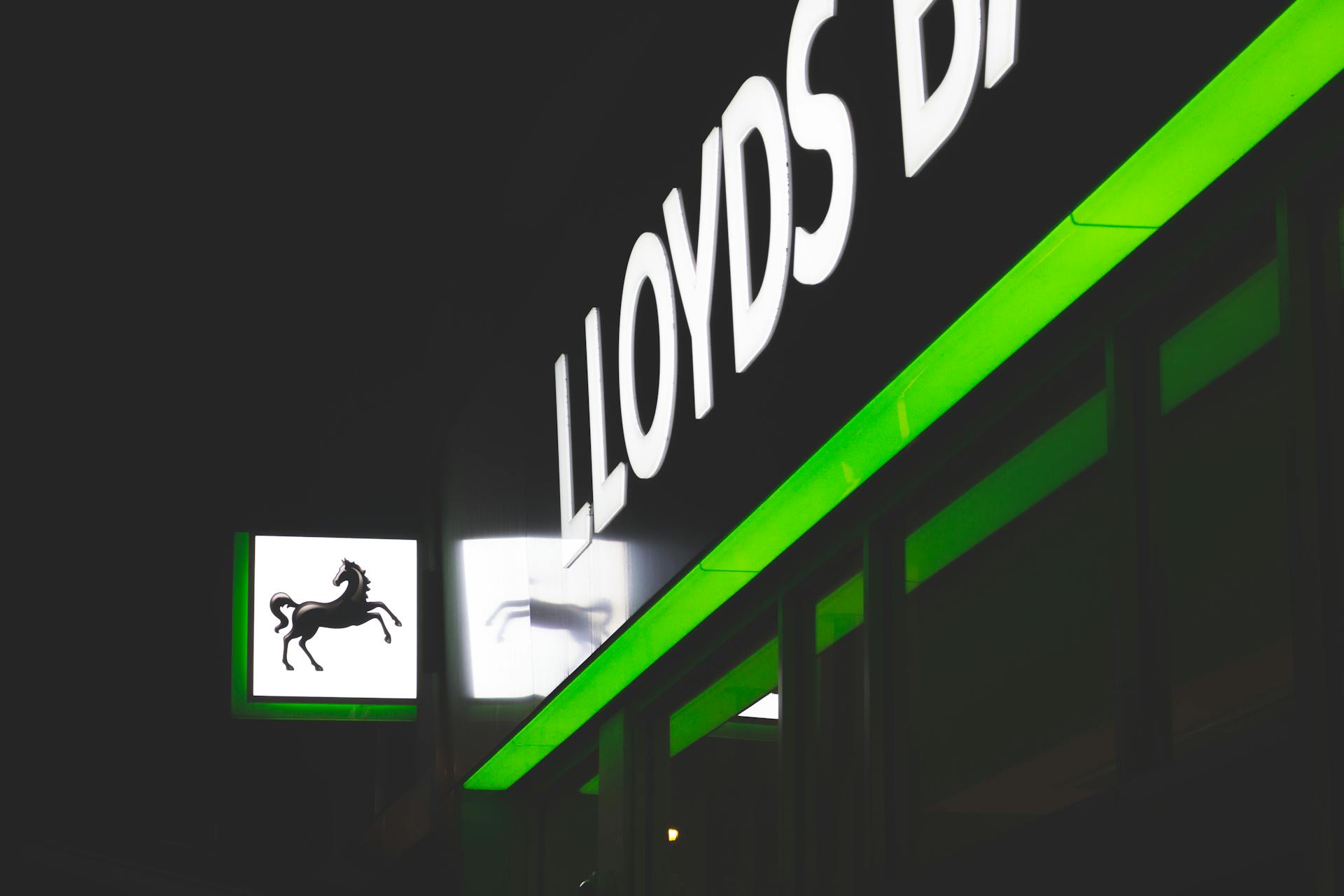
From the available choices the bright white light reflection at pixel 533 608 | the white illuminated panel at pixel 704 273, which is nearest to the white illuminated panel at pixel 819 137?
the white illuminated panel at pixel 704 273

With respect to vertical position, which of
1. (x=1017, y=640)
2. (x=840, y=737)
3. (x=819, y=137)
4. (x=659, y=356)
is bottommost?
(x=840, y=737)

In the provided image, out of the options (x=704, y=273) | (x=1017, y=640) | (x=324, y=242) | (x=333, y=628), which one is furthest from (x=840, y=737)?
(x=324, y=242)

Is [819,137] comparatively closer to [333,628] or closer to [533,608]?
[533,608]

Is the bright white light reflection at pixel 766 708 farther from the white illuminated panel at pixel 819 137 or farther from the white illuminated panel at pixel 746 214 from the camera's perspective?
the white illuminated panel at pixel 819 137

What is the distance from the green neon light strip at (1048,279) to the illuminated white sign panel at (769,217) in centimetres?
40

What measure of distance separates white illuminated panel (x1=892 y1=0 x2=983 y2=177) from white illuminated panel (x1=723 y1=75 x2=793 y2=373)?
2.68ft

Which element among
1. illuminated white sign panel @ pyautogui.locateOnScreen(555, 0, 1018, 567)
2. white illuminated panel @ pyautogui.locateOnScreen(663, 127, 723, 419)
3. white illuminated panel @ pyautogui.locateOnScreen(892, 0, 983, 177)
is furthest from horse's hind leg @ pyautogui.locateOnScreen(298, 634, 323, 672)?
white illuminated panel @ pyautogui.locateOnScreen(892, 0, 983, 177)

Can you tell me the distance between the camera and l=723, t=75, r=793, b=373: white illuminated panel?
4934 millimetres

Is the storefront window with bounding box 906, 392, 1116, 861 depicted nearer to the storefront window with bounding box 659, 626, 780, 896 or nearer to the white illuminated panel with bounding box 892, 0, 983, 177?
the white illuminated panel with bounding box 892, 0, 983, 177

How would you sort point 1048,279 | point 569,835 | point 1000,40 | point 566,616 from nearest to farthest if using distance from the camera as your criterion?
1. point 1000,40
2. point 1048,279
3. point 566,616
4. point 569,835

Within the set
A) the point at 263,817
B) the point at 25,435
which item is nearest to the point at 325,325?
the point at 25,435

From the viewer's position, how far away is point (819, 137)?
15.3 feet

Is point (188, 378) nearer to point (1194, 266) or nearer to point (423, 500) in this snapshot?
point (423, 500)

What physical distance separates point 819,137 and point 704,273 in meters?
1.02
